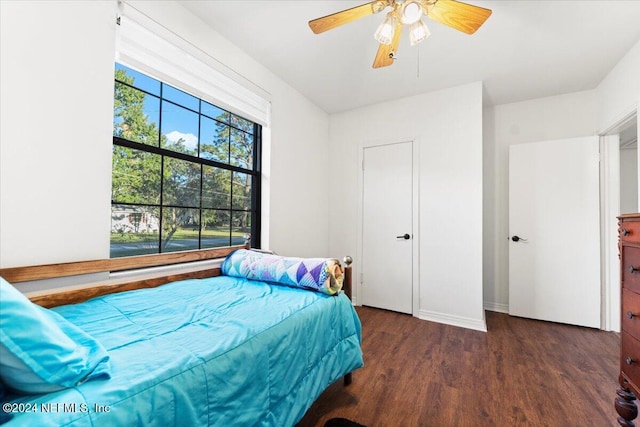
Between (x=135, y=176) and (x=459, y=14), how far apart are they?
7.46 feet

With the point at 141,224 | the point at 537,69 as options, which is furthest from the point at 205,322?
the point at 537,69

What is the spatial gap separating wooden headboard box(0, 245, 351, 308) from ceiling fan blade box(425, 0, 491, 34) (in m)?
1.56

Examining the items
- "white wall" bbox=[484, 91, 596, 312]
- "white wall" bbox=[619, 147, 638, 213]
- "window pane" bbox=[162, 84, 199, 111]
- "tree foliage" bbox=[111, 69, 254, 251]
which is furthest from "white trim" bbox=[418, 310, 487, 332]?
"window pane" bbox=[162, 84, 199, 111]

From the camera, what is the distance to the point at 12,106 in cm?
122

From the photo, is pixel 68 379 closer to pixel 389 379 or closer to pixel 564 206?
pixel 389 379

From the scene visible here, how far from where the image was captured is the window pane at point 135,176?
70.4 inches

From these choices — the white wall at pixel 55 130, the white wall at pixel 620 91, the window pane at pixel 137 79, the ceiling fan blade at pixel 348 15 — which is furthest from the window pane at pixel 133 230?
the white wall at pixel 620 91

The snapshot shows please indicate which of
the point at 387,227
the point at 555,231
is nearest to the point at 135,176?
the point at 387,227

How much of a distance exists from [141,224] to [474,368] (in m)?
2.66

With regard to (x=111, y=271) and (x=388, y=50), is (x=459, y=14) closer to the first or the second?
(x=388, y=50)

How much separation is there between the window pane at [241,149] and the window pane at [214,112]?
5.3 inches

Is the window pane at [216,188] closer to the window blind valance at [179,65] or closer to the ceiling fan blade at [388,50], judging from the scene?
the window blind valance at [179,65]

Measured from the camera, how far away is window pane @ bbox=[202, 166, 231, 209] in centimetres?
227

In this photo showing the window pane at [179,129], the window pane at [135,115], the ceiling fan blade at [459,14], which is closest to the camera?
the ceiling fan blade at [459,14]
